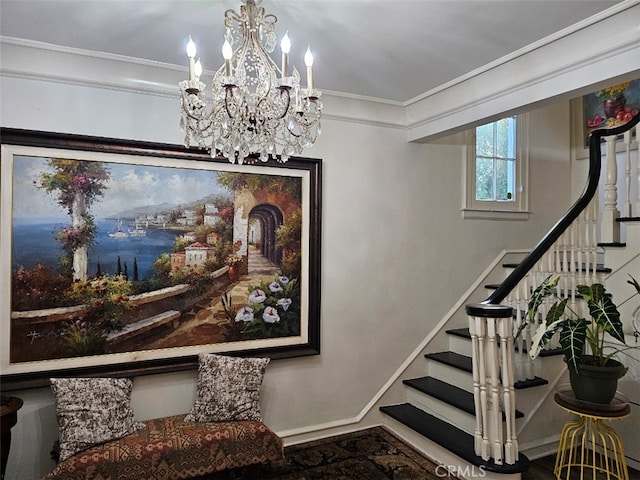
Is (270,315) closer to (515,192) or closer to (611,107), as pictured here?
(515,192)

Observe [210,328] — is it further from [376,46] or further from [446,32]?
Answer: [446,32]

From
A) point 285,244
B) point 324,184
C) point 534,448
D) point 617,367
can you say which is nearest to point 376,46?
point 324,184

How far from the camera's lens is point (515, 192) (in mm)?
4129

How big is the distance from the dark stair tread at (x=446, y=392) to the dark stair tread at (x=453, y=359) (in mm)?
172

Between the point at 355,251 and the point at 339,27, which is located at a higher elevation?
the point at 339,27

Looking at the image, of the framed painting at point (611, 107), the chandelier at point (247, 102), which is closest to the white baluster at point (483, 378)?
the chandelier at point (247, 102)

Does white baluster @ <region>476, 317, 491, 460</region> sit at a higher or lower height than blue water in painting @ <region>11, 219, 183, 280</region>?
lower

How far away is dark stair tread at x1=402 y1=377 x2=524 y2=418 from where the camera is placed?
9.86ft

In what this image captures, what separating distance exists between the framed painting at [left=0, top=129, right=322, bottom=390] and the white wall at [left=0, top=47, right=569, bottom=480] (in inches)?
5.5

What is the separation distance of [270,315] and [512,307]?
1670mm

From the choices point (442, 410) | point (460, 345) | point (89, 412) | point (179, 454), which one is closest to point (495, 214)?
point (460, 345)

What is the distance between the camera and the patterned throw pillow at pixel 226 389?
259 centimetres

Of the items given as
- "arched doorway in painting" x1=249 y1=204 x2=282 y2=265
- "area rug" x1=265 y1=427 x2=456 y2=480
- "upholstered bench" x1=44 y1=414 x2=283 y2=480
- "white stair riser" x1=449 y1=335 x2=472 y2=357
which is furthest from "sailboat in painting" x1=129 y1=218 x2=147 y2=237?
"white stair riser" x1=449 y1=335 x2=472 y2=357

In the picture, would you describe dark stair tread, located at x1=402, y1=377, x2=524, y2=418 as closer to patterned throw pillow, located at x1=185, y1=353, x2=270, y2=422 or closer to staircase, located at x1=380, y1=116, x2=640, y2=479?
staircase, located at x1=380, y1=116, x2=640, y2=479
